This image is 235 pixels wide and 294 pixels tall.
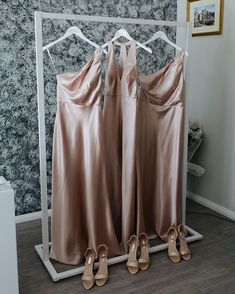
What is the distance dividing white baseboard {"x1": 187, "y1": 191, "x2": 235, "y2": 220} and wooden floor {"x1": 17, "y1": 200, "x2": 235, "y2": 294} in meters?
0.38

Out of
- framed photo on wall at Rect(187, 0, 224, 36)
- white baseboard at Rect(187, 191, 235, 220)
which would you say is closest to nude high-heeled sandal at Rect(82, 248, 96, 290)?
white baseboard at Rect(187, 191, 235, 220)

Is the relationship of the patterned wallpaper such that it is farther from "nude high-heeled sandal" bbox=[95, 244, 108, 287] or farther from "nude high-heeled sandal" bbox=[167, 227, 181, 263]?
"nude high-heeled sandal" bbox=[167, 227, 181, 263]

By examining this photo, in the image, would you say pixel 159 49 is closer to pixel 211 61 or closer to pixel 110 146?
pixel 211 61

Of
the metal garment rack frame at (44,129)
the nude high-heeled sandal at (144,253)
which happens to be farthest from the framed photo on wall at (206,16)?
the nude high-heeled sandal at (144,253)

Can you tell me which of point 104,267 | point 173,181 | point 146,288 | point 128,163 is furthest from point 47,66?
point 146,288

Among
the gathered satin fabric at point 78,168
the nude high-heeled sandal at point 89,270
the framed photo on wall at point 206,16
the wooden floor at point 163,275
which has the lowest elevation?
the wooden floor at point 163,275

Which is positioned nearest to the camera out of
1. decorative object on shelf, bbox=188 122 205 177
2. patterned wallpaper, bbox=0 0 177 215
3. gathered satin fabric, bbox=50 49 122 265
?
gathered satin fabric, bbox=50 49 122 265

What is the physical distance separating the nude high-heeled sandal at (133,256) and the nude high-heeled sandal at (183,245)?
12.6 inches

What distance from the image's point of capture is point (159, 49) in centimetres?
336

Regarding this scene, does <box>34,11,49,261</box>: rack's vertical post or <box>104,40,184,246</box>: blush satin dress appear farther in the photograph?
<box>104,40,184,246</box>: blush satin dress

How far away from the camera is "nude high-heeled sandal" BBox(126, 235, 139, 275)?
2334 mm

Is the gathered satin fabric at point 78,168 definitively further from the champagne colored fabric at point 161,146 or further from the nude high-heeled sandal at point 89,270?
the champagne colored fabric at point 161,146

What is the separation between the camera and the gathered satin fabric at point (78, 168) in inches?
88.4

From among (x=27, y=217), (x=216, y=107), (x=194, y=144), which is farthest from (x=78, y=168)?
(x=216, y=107)
